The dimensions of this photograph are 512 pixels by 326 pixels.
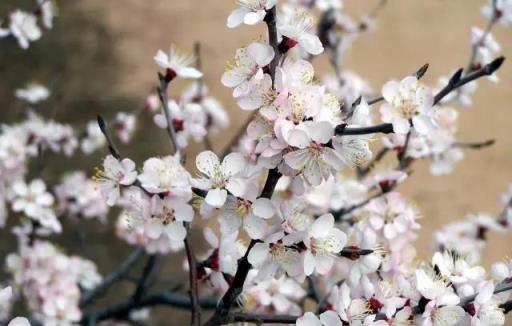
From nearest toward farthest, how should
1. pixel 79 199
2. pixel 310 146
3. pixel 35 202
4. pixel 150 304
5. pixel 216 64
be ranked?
1. pixel 310 146
2. pixel 150 304
3. pixel 35 202
4. pixel 79 199
5. pixel 216 64

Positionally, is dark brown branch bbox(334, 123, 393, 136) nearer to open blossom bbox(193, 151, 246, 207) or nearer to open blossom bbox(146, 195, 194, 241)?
open blossom bbox(193, 151, 246, 207)

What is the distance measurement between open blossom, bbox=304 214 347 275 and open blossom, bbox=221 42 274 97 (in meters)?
0.18

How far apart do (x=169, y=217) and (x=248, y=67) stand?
230 millimetres

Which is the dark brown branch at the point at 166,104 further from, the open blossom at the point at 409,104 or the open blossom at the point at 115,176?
the open blossom at the point at 409,104

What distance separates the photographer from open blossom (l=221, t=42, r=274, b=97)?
82cm

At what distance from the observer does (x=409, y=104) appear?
949mm

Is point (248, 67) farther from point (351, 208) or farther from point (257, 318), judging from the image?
point (351, 208)

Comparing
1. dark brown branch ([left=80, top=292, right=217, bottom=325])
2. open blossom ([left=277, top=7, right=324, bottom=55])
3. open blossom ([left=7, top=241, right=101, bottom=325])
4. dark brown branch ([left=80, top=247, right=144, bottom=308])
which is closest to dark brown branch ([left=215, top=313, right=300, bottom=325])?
open blossom ([left=277, top=7, right=324, bottom=55])

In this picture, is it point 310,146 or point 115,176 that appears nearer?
point 310,146

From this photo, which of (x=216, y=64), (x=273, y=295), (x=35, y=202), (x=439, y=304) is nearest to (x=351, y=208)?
(x=273, y=295)

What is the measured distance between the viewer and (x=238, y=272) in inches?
35.4

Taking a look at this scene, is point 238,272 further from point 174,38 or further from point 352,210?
point 174,38

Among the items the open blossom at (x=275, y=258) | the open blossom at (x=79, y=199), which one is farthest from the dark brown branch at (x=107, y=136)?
the open blossom at (x=79, y=199)

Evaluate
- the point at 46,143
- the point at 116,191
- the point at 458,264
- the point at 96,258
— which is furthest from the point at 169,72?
the point at 96,258
